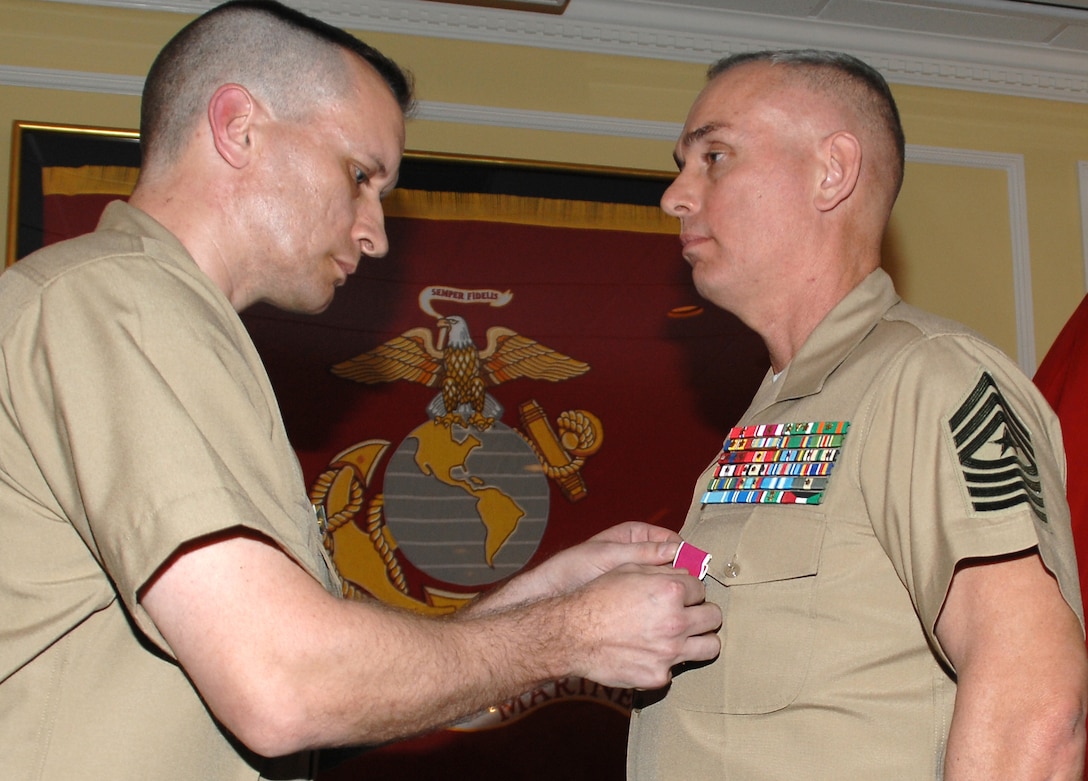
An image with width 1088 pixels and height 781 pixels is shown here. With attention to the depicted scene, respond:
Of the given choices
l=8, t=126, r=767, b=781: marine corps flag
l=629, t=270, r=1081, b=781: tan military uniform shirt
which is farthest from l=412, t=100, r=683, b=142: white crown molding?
l=629, t=270, r=1081, b=781: tan military uniform shirt

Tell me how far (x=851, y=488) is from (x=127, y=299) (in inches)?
32.6

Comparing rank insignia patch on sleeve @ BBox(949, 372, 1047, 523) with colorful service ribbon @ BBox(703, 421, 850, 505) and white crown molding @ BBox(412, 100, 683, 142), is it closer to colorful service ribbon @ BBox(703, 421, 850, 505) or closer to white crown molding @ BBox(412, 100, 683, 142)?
colorful service ribbon @ BBox(703, 421, 850, 505)

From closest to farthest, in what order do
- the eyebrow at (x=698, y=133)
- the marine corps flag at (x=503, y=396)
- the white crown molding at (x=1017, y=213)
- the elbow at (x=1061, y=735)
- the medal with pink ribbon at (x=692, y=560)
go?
1. the elbow at (x=1061, y=735)
2. the medal with pink ribbon at (x=692, y=560)
3. the eyebrow at (x=698, y=133)
4. the marine corps flag at (x=503, y=396)
5. the white crown molding at (x=1017, y=213)

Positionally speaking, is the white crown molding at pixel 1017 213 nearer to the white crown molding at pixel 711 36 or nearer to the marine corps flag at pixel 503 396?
the white crown molding at pixel 711 36

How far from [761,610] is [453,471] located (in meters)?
1.62

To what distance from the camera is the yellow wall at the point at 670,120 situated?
2904mm

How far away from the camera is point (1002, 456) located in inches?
45.1

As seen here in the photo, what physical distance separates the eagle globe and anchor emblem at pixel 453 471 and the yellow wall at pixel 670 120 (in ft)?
1.94

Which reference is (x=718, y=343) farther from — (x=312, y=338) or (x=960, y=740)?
(x=960, y=740)

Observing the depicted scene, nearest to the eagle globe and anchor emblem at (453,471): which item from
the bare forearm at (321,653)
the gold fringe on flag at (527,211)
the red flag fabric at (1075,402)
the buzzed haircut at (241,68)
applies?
the gold fringe on flag at (527,211)

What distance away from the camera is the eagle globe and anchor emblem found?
2.80 meters

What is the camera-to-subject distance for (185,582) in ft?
3.10

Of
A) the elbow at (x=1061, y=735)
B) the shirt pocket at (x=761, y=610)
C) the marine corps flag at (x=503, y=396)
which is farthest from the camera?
the marine corps flag at (x=503, y=396)

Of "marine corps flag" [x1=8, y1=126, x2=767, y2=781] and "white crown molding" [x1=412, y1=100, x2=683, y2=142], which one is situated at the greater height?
"white crown molding" [x1=412, y1=100, x2=683, y2=142]
